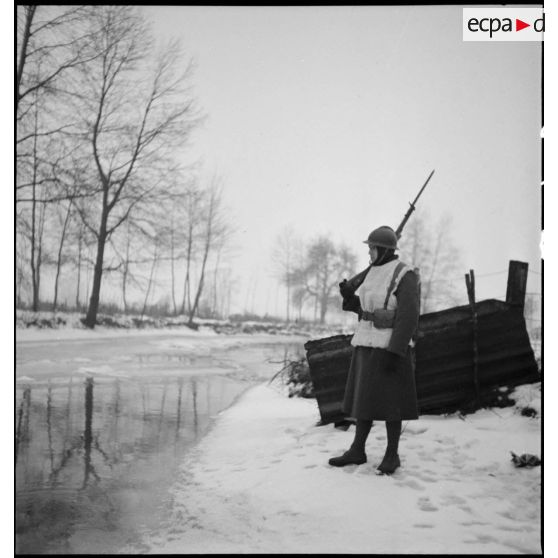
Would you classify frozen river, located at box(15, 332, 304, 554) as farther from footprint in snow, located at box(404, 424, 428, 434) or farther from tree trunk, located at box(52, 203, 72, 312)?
footprint in snow, located at box(404, 424, 428, 434)

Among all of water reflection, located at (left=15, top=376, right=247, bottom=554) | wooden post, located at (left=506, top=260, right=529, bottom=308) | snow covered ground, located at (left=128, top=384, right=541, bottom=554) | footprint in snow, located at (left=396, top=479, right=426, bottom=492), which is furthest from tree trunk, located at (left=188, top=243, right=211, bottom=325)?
footprint in snow, located at (left=396, top=479, right=426, bottom=492)

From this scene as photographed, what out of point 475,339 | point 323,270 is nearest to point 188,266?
point 323,270

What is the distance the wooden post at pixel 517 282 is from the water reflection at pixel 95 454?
283 cm

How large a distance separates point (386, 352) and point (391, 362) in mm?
75

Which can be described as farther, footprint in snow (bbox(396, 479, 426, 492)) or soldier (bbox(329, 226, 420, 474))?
soldier (bbox(329, 226, 420, 474))

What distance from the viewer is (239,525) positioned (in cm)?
253

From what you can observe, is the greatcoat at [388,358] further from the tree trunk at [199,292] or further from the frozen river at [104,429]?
the tree trunk at [199,292]

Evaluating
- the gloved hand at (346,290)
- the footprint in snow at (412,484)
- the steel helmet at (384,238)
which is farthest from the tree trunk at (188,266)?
the footprint in snow at (412,484)

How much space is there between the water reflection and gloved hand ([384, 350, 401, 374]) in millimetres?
1610

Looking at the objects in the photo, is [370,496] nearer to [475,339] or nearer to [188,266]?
[475,339]

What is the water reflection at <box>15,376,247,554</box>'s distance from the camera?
2566mm

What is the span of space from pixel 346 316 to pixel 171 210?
9.47 feet

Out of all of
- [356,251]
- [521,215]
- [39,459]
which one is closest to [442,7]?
[521,215]

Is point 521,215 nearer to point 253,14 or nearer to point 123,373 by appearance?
point 253,14
